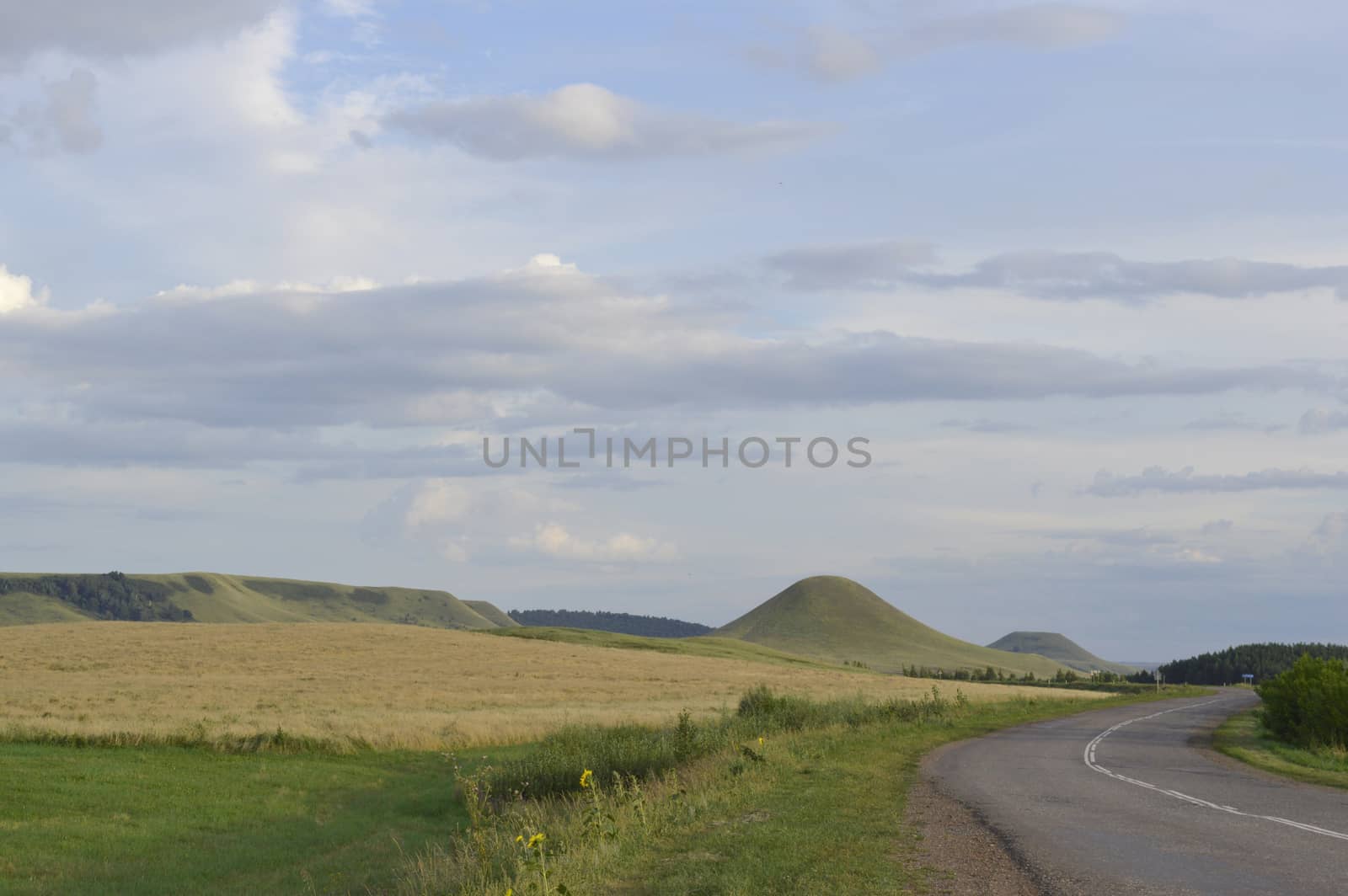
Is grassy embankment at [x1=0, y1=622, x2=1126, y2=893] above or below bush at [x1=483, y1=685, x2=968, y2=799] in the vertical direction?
below

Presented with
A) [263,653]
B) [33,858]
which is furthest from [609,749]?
[263,653]

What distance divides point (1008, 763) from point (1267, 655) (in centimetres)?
19730

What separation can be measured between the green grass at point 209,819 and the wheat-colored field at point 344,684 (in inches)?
167

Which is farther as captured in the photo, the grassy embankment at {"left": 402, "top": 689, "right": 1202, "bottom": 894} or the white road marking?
the white road marking

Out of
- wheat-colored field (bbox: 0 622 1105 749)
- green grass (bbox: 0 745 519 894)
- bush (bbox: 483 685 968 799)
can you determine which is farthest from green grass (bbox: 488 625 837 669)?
bush (bbox: 483 685 968 799)

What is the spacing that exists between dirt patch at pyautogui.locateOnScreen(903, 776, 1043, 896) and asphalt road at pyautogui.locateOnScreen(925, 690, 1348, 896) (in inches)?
10.4

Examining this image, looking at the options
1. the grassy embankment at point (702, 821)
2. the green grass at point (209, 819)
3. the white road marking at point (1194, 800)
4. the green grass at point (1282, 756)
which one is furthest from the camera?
the green grass at point (1282, 756)

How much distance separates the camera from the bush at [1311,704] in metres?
34.0

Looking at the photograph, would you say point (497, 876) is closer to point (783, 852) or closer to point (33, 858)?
point (783, 852)

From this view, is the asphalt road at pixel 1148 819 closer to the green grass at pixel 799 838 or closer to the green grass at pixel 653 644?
the green grass at pixel 799 838

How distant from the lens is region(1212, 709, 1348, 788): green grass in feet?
86.1

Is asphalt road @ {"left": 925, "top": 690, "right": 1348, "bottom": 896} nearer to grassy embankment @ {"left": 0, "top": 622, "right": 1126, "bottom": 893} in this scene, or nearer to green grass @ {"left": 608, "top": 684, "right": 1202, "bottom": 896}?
green grass @ {"left": 608, "top": 684, "right": 1202, "bottom": 896}

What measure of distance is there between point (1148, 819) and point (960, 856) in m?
5.26

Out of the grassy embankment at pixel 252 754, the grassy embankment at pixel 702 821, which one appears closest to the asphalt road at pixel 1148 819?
the grassy embankment at pixel 702 821
